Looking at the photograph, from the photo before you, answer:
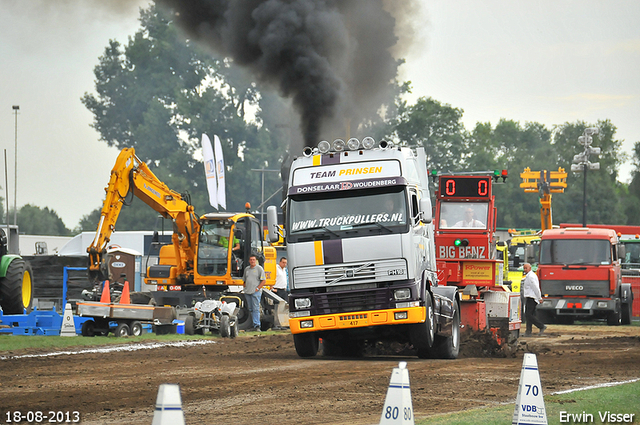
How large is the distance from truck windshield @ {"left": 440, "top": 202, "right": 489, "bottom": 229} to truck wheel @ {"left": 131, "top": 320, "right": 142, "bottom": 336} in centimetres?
733

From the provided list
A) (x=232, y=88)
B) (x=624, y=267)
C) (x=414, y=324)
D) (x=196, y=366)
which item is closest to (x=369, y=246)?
(x=414, y=324)

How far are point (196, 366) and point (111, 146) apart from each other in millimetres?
65496

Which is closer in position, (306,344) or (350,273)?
(350,273)

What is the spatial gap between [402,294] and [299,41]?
31.5 feet

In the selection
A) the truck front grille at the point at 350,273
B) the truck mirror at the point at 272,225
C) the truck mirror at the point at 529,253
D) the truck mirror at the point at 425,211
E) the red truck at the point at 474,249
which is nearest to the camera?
the truck front grille at the point at 350,273

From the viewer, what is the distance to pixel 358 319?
14.9 meters

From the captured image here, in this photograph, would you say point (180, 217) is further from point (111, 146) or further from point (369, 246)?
point (111, 146)

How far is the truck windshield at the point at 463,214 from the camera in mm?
20547

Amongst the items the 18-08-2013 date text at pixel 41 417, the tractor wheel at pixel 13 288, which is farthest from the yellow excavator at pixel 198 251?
the 18-08-2013 date text at pixel 41 417

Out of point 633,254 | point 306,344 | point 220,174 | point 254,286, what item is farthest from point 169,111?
point 306,344

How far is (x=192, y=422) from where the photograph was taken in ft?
28.5

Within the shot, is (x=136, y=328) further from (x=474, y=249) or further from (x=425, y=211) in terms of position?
(x=425, y=211)

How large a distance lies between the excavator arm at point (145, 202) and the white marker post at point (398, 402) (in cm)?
1572

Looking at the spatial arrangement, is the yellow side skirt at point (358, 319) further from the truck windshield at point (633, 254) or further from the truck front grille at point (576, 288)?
the truck windshield at point (633, 254)
